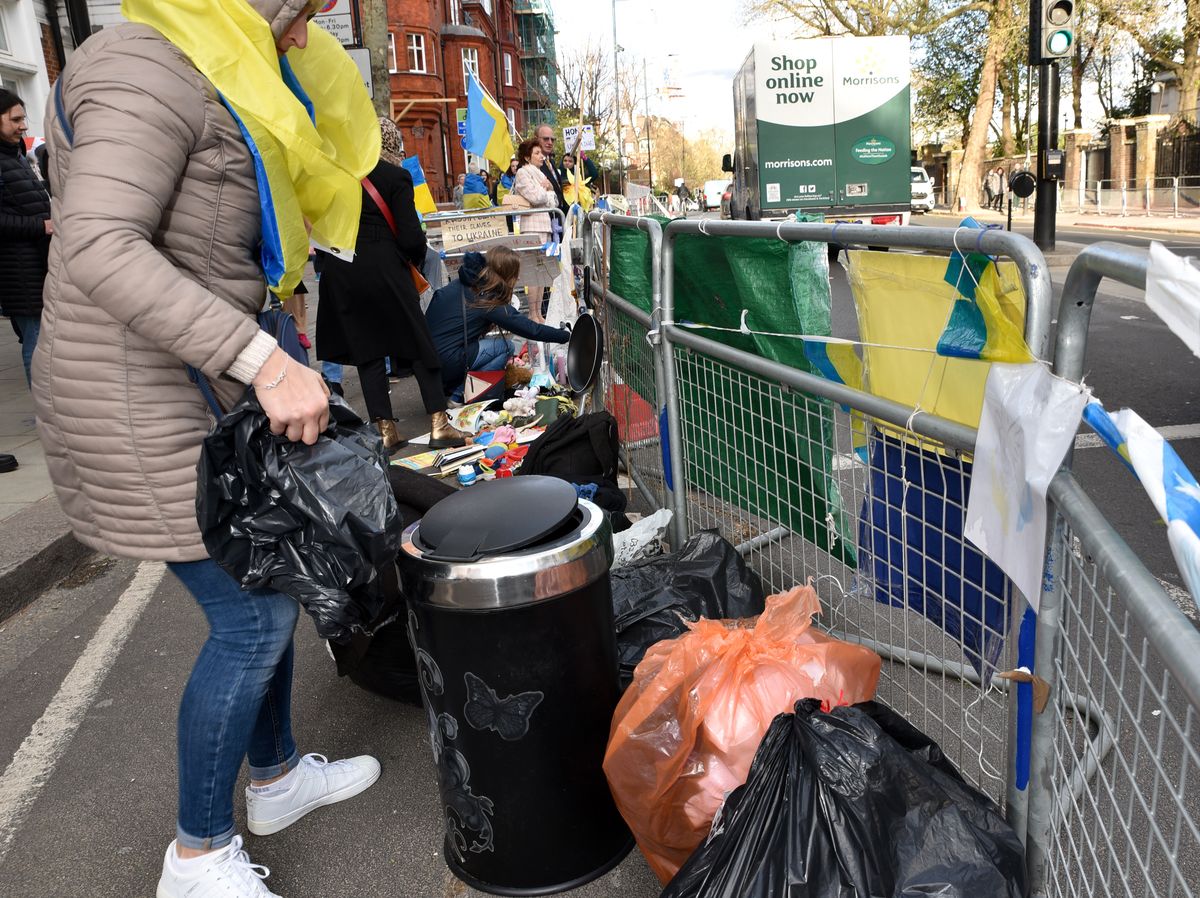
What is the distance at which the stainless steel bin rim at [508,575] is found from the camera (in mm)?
1956

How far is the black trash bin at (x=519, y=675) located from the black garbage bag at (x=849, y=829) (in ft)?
1.57

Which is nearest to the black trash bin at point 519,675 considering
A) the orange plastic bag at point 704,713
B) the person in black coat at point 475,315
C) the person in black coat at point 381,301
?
the orange plastic bag at point 704,713

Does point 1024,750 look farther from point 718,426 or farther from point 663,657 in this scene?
point 718,426

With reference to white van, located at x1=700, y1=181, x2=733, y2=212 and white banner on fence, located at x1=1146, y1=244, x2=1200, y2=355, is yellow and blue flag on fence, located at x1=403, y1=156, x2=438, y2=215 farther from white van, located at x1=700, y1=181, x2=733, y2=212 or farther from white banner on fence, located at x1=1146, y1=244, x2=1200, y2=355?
white van, located at x1=700, y1=181, x2=733, y2=212

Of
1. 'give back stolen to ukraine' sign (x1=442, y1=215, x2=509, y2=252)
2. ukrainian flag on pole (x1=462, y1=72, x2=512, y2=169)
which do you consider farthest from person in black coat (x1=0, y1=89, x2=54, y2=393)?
ukrainian flag on pole (x1=462, y1=72, x2=512, y2=169)

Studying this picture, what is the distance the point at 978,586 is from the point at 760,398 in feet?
3.14

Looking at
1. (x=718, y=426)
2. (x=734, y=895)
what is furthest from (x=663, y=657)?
(x=718, y=426)

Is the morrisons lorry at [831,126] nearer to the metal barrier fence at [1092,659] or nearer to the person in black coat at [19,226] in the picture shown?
the person in black coat at [19,226]

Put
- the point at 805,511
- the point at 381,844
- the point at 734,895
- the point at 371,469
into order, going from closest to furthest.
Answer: the point at 734,895 → the point at 371,469 → the point at 381,844 → the point at 805,511

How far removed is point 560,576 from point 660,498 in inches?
97.3

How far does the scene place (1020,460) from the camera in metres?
1.52

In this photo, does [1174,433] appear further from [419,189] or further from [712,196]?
[712,196]

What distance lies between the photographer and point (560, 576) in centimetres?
200

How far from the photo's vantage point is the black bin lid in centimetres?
202
